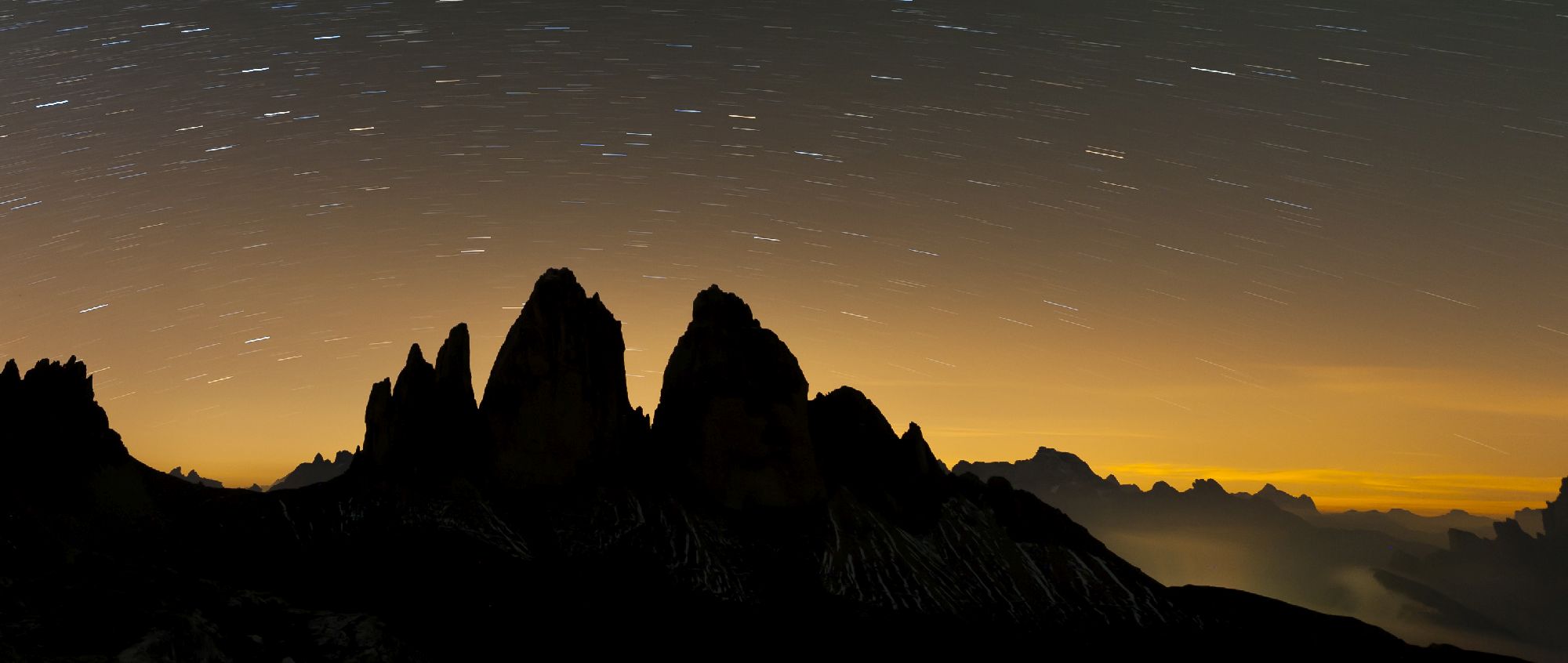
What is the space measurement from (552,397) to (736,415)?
25.3 metres

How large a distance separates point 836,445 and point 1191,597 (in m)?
63.7

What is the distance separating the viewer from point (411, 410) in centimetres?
11200

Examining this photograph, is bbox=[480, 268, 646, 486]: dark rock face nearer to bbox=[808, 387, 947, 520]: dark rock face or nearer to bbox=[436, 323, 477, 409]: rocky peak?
bbox=[436, 323, 477, 409]: rocky peak

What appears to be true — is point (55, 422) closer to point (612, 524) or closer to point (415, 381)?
point (415, 381)

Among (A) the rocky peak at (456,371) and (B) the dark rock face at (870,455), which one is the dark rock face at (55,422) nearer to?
(A) the rocky peak at (456,371)

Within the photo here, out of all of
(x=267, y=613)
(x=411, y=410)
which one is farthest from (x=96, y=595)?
(x=411, y=410)

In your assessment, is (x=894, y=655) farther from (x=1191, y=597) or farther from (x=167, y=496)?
(x=167, y=496)

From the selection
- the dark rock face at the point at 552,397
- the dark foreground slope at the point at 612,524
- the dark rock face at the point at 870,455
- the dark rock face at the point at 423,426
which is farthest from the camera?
the dark rock face at the point at 870,455

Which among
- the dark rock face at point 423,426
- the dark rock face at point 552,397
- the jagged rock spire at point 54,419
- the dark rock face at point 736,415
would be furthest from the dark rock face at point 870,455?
the jagged rock spire at point 54,419

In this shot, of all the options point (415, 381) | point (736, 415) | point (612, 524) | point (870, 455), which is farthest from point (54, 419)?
point (870, 455)

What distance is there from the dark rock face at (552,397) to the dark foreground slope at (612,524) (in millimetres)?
334

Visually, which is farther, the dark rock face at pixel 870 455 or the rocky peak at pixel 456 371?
the dark rock face at pixel 870 455

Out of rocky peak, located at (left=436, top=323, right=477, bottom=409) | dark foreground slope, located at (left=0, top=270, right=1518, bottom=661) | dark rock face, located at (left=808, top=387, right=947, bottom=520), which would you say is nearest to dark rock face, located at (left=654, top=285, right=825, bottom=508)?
dark foreground slope, located at (left=0, top=270, right=1518, bottom=661)

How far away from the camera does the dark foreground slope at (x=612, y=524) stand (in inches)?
3708
